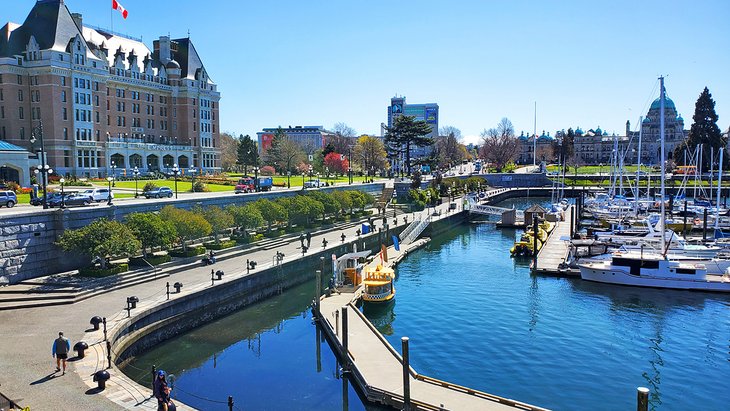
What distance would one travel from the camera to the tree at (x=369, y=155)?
455ft

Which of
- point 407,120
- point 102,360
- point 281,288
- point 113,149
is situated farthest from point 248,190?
point 407,120

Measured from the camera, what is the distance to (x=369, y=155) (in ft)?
459

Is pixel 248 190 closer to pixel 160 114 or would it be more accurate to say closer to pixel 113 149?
pixel 113 149

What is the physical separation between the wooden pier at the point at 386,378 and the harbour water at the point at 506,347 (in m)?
1.22

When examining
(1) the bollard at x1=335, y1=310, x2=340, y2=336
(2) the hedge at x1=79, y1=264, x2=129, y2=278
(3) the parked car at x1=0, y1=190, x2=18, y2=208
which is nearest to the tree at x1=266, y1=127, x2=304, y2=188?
(3) the parked car at x1=0, y1=190, x2=18, y2=208

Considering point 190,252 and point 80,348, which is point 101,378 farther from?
point 190,252

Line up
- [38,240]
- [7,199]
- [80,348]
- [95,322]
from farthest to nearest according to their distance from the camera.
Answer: [7,199] < [38,240] < [95,322] < [80,348]

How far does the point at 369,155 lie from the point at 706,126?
268 feet

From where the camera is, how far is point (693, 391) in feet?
80.8

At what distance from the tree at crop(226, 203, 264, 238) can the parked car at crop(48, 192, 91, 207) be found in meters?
11.2

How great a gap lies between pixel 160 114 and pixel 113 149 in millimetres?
18579

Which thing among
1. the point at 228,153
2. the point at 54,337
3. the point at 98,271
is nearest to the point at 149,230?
the point at 98,271

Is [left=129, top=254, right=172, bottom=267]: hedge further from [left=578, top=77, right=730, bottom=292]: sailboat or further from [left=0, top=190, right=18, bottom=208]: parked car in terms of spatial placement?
[left=578, top=77, right=730, bottom=292]: sailboat

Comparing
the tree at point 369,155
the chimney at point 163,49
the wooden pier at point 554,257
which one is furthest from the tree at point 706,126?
the chimney at point 163,49
